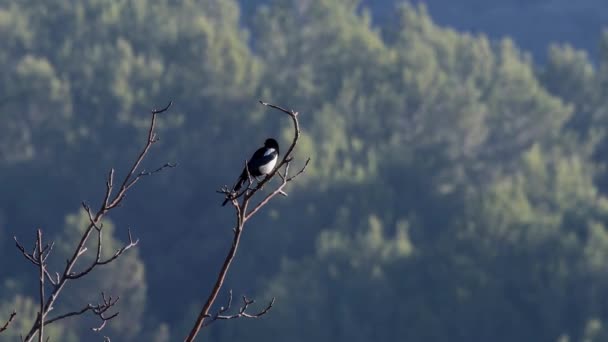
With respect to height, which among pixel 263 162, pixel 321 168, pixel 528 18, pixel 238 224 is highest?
pixel 528 18

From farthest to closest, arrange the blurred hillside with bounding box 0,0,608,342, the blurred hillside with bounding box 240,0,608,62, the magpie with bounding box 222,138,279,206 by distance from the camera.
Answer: the blurred hillside with bounding box 240,0,608,62 < the blurred hillside with bounding box 0,0,608,342 < the magpie with bounding box 222,138,279,206

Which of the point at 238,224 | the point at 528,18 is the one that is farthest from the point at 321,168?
the point at 528,18

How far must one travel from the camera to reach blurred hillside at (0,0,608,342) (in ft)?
112

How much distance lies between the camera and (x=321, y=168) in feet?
138

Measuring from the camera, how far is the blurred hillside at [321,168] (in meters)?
34.2

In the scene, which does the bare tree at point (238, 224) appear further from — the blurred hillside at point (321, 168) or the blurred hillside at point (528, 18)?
the blurred hillside at point (528, 18)

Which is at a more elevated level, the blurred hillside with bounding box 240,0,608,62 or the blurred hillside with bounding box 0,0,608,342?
the blurred hillside with bounding box 240,0,608,62

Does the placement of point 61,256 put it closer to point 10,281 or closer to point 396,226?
point 10,281

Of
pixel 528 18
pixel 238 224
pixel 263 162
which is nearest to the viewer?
pixel 238 224

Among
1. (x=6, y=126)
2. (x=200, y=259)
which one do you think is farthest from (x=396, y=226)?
(x=6, y=126)

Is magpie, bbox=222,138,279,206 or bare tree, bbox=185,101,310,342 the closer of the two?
bare tree, bbox=185,101,310,342

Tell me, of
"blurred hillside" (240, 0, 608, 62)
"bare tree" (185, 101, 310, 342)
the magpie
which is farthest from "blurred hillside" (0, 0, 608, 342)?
"bare tree" (185, 101, 310, 342)

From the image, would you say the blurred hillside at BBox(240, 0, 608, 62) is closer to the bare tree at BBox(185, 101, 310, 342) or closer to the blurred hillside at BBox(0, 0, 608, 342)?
the blurred hillside at BBox(0, 0, 608, 342)

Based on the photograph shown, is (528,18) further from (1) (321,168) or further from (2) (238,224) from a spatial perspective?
(2) (238,224)
